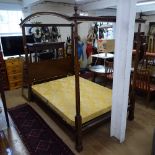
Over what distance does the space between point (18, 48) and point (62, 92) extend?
2.14 meters

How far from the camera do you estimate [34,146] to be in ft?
7.38

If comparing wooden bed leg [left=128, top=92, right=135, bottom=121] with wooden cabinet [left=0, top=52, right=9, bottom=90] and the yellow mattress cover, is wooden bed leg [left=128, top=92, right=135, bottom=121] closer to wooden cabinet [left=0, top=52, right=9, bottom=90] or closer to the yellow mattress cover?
the yellow mattress cover

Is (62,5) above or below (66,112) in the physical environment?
above

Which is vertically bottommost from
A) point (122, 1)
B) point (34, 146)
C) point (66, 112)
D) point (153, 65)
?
point (34, 146)

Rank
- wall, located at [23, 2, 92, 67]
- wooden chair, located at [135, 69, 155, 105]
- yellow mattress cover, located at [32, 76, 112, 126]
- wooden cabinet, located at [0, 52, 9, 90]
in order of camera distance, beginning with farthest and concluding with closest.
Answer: wall, located at [23, 2, 92, 67]
wooden cabinet, located at [0, 52, 9, 90]
wooden chair, located at [135, 69, 155, 105]
yellow mattress cover, located at [32, 76, 112, 126]

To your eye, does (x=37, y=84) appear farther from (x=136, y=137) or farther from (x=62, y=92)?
(x=136, y=137)

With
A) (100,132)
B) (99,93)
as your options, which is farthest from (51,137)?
(99,93)

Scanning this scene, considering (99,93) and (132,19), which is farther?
(99,93)

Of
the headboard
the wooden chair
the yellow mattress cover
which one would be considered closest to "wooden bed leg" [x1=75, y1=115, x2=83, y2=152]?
the yellow mattress cover

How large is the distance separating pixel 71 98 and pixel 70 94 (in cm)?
19

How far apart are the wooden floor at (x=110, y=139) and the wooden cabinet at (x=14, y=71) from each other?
1419mm

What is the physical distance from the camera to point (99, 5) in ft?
16.8

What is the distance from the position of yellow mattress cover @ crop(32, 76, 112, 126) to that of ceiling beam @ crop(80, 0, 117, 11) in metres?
2.72

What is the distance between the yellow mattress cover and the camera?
91.6 inches
